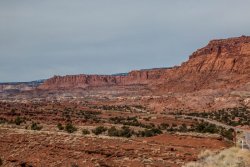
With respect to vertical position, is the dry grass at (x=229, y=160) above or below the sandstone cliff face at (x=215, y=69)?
below

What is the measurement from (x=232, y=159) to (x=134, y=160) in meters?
5.57

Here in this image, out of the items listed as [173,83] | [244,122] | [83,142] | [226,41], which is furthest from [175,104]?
[83,142]

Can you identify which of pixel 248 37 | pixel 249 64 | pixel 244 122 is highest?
pixel 248 37

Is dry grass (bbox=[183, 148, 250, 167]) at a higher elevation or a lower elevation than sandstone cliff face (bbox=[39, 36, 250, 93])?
lower

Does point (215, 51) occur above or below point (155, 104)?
above

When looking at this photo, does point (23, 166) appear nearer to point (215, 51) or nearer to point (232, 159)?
point (232, 159)

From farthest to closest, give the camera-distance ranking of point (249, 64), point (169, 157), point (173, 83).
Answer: point (173, 83) → point (249, 64) → point (169, 157)

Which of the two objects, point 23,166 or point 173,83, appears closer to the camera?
point 23,166

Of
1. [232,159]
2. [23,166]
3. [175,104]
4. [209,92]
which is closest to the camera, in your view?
[232,159]

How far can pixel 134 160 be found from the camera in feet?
73.9

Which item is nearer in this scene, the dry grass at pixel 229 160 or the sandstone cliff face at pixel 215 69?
the dry grass at pixel 229 160

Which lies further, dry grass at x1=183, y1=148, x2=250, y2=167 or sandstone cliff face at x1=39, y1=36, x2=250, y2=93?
sandstone cliff face at x1=39, y1=36, x2=250, y2=93

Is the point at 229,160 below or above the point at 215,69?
below

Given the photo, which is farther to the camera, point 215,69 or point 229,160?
point 215,69
